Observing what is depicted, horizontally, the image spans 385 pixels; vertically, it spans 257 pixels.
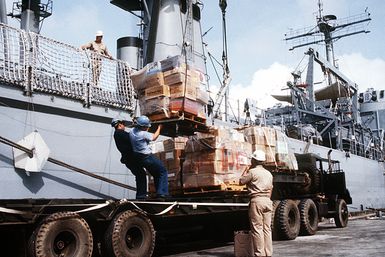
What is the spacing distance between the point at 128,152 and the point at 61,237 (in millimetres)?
2363

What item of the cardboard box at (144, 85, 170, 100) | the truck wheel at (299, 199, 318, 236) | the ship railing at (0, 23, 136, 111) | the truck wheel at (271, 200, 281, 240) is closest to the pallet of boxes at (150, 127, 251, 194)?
the cardboard box at (144, 85, 170, 100)

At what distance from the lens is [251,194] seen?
6516mm

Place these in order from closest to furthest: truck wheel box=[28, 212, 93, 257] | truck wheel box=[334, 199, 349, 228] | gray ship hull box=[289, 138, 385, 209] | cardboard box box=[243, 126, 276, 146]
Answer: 1. truck wheel box=[28, 212, 93, 257]
2. cardboard box box=[243, 126, 276, 146]
3. truck wheel box=[334, 199, 349, 228]
4. gray ship hull box=[289, 138, 385, 209]

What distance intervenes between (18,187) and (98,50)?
4.07 meters

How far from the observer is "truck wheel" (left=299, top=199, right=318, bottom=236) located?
34.0ft

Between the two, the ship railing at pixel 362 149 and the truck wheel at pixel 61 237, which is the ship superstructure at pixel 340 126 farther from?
the truck wheel at pixel 61 237

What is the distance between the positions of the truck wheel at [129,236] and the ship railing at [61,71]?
3.63 meters

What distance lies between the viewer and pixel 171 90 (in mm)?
8023

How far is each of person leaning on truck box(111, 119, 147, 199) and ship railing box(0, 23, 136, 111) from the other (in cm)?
201

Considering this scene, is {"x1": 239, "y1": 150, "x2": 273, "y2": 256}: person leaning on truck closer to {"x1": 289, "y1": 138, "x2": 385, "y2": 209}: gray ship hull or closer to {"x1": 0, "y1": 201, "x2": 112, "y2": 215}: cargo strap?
{"x1": 0, "y1": 201, "x2": 112, "y2": 215}: cargo strap

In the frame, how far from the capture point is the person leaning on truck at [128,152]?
7226mm

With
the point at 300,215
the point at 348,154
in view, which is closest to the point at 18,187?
the point at 300,215

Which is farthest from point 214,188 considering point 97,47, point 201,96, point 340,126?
point 340,126

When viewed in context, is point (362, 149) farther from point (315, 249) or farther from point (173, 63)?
point (173, 63)
